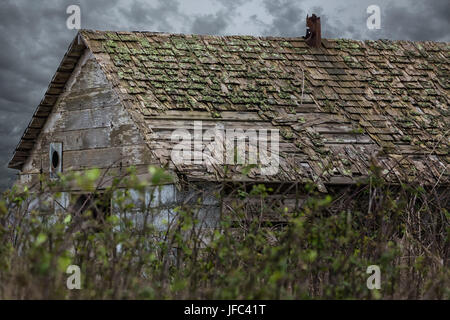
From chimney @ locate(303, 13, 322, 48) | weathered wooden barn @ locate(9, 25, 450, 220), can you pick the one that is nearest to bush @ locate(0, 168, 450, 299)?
weathered wooden barn @ locate(9, 25, 450, 220)

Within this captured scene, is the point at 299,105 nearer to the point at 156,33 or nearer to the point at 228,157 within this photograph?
the point at 228,157

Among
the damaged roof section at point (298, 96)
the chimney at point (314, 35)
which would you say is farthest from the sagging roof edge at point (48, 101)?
the chimney at point (314, 35)

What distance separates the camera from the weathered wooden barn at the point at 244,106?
8.93 m

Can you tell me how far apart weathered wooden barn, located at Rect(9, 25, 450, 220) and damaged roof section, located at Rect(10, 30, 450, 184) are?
22mm

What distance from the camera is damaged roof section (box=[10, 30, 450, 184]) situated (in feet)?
29.5

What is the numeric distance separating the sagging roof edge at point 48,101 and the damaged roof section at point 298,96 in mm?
140

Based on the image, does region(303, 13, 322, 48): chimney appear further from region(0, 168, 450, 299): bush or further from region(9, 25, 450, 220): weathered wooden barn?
region(0, 168, 450, 299): bush

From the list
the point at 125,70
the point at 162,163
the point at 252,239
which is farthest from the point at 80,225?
the point at 125,70

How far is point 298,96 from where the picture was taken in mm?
10422

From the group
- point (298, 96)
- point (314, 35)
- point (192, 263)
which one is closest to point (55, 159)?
point (298, 96)

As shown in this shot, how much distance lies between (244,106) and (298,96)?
3.68 feet

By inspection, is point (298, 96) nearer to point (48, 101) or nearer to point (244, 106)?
point (244, 106)
